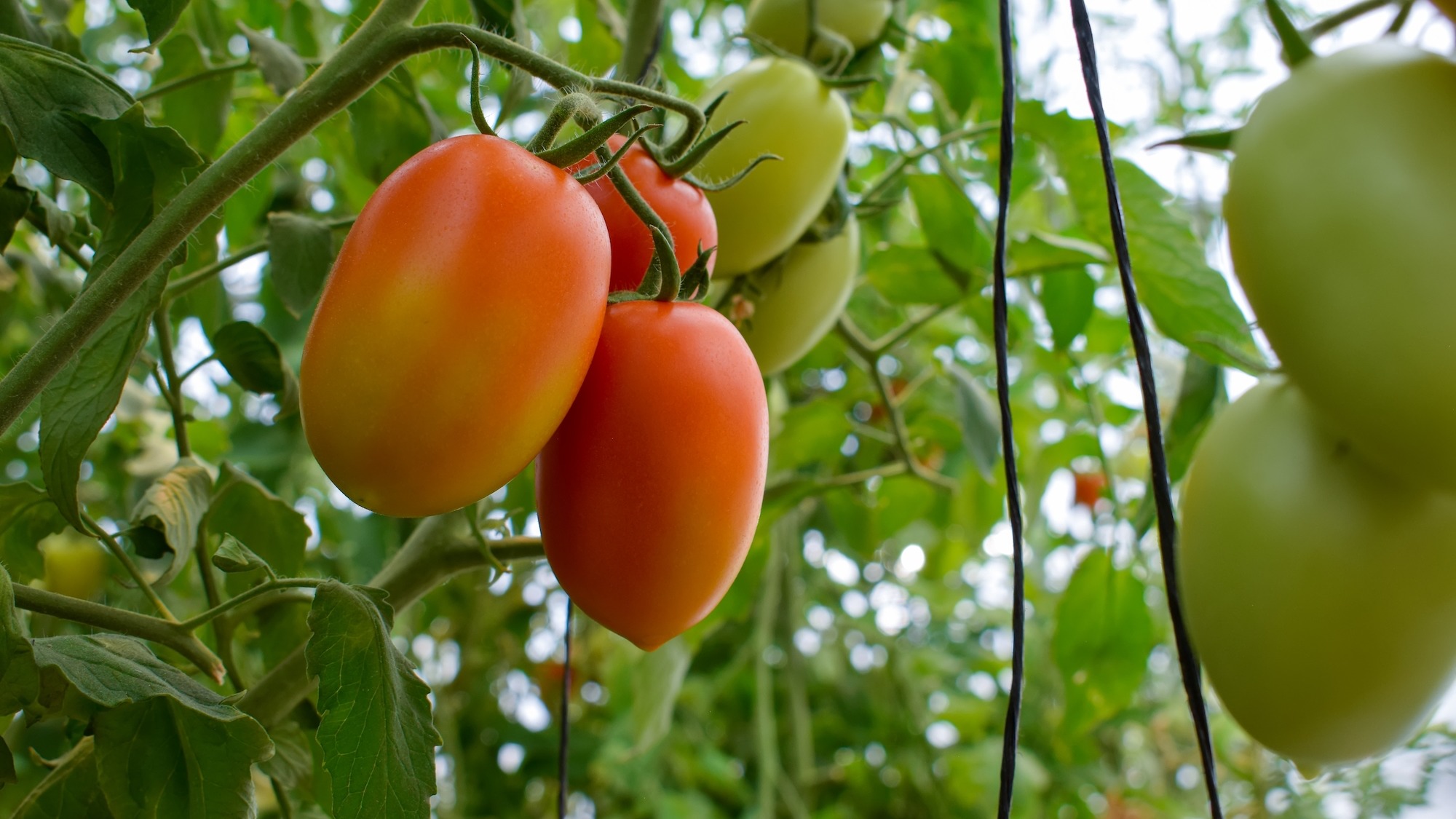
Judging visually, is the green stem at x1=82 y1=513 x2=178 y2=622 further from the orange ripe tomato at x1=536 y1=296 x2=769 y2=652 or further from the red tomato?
the red tomato

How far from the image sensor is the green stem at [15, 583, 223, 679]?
1.18 feet

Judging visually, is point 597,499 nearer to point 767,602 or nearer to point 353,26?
point 353,26

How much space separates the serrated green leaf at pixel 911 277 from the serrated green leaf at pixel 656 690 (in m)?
0.29

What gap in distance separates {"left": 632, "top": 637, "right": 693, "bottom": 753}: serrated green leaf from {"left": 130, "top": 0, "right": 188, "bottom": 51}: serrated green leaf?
502 millimetres

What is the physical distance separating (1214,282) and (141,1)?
0.45 metres

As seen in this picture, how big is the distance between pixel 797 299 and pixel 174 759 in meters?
0.35

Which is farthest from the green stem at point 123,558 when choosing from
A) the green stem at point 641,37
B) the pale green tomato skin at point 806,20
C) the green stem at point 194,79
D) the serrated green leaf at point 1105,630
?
the serrated green leaf at point 1105,630

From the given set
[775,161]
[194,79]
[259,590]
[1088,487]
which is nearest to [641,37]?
[775,161]

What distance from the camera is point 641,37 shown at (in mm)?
543

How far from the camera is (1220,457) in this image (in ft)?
0.99

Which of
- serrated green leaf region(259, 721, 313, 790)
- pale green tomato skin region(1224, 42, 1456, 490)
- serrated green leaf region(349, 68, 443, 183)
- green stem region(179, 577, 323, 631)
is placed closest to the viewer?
pale green tomato skin region(1224, 42, 1456, 490)

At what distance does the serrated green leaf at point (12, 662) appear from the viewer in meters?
0.31

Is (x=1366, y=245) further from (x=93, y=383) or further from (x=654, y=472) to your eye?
(x=93, y=383)

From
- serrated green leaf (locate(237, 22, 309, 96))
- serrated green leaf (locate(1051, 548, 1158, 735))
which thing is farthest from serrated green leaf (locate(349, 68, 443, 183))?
serrated green leaf (locate(1051, 548, 1158, 735))
